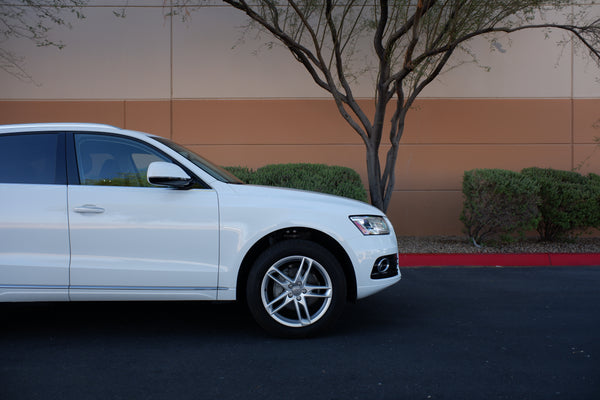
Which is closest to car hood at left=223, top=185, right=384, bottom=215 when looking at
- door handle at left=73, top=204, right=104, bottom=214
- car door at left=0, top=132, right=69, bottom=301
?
door handle at left=73, top=204, right=104, bottom=214

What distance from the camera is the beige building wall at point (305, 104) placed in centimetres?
1105

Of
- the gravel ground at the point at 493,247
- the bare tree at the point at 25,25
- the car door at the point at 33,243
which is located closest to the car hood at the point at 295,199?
the car door at the point at 33,243

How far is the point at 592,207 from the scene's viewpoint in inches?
366

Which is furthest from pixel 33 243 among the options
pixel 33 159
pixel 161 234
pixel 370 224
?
pixel 370 224

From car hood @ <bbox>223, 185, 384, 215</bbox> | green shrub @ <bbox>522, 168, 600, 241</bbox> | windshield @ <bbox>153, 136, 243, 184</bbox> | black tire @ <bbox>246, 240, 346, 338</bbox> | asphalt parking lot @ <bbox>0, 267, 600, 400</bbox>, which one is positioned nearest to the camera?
asphalt parking lot @ <bbox>0, 267, 600, 400</bbox>

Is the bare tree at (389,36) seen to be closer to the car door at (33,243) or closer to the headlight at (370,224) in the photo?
the headlight at (370,224)

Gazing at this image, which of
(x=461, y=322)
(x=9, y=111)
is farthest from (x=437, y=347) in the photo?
(x=9, y=111)

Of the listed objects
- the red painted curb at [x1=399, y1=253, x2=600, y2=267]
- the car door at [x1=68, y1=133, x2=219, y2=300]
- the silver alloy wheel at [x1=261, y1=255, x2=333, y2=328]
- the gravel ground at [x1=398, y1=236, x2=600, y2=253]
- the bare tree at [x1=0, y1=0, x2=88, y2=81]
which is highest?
the bare tree at [x1=0, y1=0, x2=88, y2=81]

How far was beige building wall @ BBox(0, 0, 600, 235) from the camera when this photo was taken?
36.2ft

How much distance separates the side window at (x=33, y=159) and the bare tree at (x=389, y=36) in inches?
186

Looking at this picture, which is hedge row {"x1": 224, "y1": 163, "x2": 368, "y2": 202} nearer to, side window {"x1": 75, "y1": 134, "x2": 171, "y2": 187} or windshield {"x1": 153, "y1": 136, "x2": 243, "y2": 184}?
windshield {"x1": 153, "y1": 136, "x2": 243, "y2": 184}

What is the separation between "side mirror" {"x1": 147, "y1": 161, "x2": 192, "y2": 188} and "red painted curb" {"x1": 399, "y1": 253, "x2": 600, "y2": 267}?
4.76m

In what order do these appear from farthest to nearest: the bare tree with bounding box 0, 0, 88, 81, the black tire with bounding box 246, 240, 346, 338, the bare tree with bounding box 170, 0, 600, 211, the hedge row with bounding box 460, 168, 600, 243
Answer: the bare tree with bounding box 0, 0, 88, 81 → the hedge row with bounding box 460, 168, 600, 243 → the bare tree with bounding box 170, 0, 600, 211 → the black tire with bounding box 246, 240, 346, 338

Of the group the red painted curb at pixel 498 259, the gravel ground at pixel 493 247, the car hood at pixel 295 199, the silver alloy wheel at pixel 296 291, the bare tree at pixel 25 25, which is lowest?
the red painted curb at pixel 498 259
